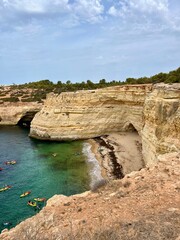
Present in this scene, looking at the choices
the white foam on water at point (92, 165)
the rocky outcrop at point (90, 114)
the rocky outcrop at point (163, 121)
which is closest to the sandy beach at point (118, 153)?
the white foam on water at point (92, 165)

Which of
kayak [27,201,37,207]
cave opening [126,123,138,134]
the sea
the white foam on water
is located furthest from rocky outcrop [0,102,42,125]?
kayak [27,201,37,207]

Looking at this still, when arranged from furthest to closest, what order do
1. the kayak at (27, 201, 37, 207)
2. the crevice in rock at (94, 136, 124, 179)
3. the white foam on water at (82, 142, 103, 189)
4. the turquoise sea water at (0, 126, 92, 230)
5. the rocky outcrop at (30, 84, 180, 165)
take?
1. the rocky outcrop at (30, 84, 180, 165)
2. the crevice in rock at (94, 136, 124, 179)
3. the white foam on water at (82, 142, 103, 189)
4. the turquoise sea water at (0, 126, 92, 230)
5. the kayak at (27, 201, 37, 207)

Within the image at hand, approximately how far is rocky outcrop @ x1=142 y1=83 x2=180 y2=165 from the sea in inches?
248

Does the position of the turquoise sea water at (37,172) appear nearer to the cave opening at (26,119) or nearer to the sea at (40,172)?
the sea at (40,172)

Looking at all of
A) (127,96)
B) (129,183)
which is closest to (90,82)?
(127,96)

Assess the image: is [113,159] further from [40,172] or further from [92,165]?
[40,172]

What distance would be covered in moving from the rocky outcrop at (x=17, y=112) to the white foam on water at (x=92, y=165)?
21.9m

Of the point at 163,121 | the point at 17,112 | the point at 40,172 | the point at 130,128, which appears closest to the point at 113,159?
the point at 40,172

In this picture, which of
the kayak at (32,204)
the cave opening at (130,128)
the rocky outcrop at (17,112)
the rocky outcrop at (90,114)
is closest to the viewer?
the kayak at (32,204)

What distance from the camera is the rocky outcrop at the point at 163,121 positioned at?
67.6ft

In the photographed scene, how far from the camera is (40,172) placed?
28344mm

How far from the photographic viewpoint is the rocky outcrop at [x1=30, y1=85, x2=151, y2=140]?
1598 inches

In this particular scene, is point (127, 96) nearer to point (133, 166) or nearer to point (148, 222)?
point (133, 166)

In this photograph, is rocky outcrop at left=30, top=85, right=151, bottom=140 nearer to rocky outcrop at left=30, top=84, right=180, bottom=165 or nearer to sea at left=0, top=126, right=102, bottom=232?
rocky outcrop at left=30, top=84, right=180, bottom=165
